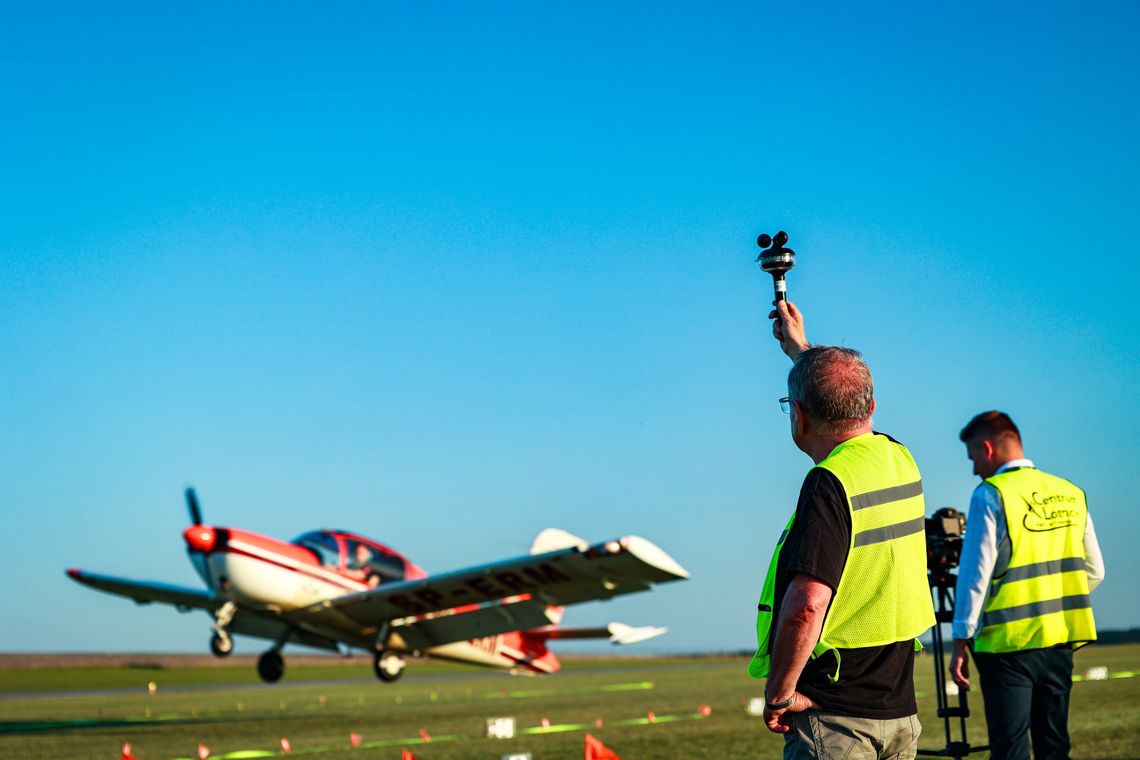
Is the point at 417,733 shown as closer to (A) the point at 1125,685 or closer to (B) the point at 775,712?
(A) the point at 1125,685

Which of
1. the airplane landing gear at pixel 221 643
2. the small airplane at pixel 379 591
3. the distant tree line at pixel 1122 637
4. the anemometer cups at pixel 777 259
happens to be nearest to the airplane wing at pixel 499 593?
the small airplane at pixel 379 591

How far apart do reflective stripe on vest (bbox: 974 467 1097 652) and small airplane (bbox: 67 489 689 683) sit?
41.5ft

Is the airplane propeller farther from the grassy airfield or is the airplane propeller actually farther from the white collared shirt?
the white collared shirt

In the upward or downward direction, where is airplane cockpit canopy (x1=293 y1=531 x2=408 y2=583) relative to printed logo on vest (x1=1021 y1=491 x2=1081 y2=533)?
upward

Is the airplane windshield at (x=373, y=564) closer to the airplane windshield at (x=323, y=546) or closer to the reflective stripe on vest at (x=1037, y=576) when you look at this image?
the airplane windshield at (x=323, y=546)

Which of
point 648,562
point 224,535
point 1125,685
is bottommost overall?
point 1125,685

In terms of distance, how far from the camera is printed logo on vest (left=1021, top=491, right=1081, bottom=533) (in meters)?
5.34

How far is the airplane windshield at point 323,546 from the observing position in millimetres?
20531

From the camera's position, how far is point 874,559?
3.01 m

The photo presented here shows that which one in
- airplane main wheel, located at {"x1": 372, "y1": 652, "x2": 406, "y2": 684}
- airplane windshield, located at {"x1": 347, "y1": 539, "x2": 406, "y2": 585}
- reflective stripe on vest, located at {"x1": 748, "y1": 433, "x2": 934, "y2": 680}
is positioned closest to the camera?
reflective stripe on vest, located at {"x1": 748, "y1": 433, "x2": 934, "y2": 680}

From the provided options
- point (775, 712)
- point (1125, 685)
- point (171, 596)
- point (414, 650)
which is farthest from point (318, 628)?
point (775, 712)

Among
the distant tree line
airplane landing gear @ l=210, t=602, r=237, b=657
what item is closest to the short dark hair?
airplane landing gear @ l=210, t=602, r=237, b=657

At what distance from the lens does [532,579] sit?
19391mm

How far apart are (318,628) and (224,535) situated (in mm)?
2691
